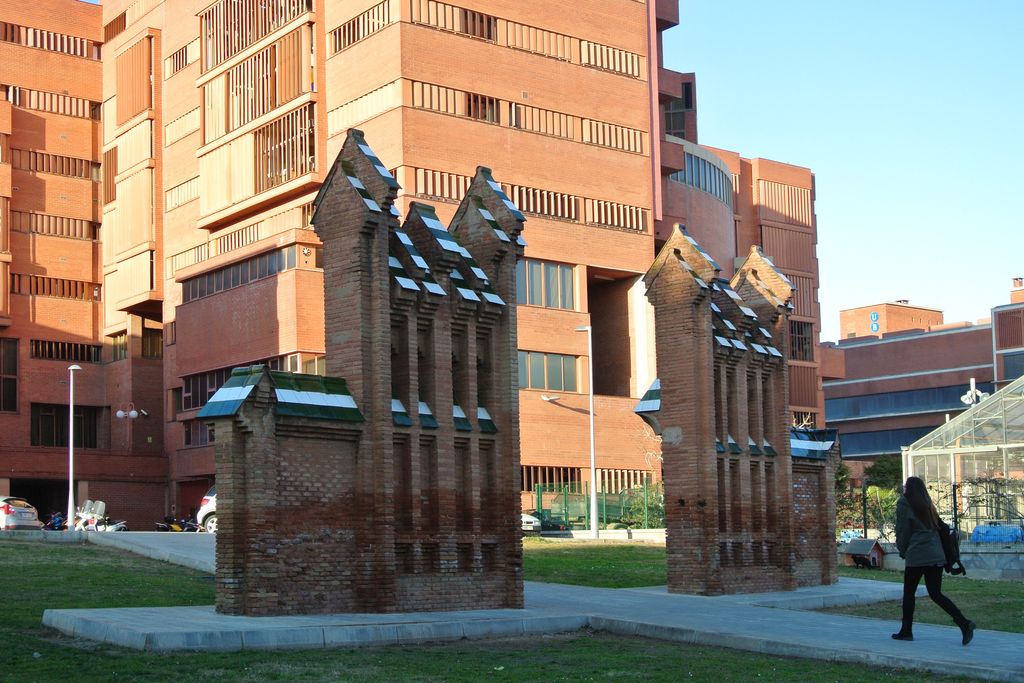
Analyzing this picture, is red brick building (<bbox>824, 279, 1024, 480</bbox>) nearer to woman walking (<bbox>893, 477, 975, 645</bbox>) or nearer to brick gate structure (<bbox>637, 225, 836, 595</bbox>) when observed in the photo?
brick gate structure (<bbox>637, 225, 836, 595</bbox>)

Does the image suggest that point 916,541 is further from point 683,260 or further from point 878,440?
point 878,440

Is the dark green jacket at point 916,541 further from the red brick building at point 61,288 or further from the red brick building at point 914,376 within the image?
the red brick building at point 914,376

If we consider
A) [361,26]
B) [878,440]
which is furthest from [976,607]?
[878,440]

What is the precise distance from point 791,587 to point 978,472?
2295 cm

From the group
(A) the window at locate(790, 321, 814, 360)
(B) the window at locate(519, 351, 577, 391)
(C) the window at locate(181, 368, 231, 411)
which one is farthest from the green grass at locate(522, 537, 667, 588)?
(A) the window at locate(790, 321, 814, 360)

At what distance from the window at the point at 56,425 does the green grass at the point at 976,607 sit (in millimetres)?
56525

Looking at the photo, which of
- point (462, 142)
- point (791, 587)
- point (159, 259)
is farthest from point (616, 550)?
point (159, 259)

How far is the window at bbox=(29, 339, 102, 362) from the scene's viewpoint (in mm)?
76125

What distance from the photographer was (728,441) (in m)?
25.1

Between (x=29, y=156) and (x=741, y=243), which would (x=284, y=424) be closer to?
(x=29, y=156)

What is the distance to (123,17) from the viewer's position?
267ft

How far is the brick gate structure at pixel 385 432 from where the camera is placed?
55.9ft

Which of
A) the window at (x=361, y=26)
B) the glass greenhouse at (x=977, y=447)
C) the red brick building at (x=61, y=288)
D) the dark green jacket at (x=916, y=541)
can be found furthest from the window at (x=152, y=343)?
the dark green jacket at (x=916, y=541)

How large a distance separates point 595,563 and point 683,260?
8389 millimetres
